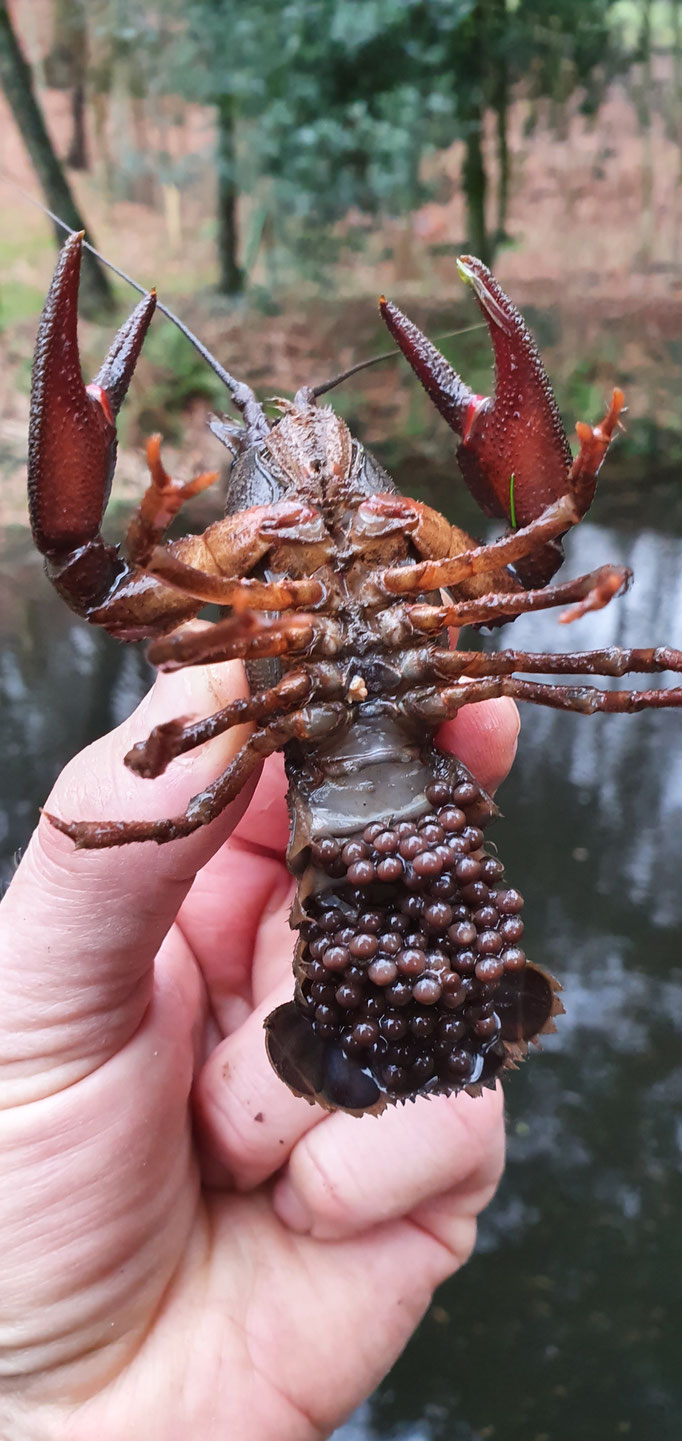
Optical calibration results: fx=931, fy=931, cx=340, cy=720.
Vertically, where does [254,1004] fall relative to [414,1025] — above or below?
below

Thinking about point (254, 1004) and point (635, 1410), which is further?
point (635, 1410)

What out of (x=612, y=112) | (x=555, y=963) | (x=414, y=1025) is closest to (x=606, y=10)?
(x=612, y=112)

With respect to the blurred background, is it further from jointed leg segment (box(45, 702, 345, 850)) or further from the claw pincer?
the claw pincer

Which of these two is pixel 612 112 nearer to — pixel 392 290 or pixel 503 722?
pixel 392 290

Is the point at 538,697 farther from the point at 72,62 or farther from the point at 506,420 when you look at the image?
the point at 72,62

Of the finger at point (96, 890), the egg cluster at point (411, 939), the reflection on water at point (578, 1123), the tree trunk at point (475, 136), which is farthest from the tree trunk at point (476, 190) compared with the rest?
the egg cluster at point (411, 939)

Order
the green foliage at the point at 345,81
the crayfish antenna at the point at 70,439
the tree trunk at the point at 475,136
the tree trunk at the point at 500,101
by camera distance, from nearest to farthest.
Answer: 1. the crayfish antenna at the point at 70,439
2. the green foliage at the point at 345,81
3. the tree trunk at the point at 475,136
4. the tree trunk at the point at 500,101

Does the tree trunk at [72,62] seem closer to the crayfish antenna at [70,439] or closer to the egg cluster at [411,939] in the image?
the crayfish antenna at [70,439]
